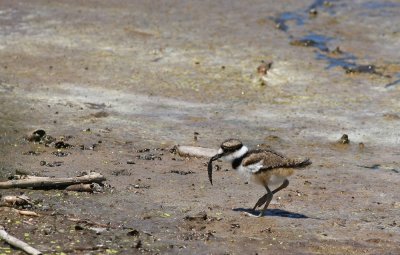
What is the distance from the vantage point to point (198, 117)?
17672 millimetres

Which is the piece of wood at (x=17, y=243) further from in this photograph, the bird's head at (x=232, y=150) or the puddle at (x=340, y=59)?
the puddle at (x=340, y=59)

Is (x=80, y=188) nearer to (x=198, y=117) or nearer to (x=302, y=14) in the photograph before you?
(x=198, y=117)

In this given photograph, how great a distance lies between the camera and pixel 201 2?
2556 cm

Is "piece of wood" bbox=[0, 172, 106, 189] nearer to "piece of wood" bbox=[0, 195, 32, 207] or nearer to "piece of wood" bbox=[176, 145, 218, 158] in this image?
"piece of wood" bbox=[0, 195, 32, 207]

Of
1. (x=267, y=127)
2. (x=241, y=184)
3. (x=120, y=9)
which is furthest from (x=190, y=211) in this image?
(x=120, y=9)

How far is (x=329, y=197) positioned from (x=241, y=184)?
4.38 ft

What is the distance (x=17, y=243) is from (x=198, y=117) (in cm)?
781

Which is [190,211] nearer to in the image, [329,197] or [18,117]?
[329,197]

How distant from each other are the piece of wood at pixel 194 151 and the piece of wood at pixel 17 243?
527 cm

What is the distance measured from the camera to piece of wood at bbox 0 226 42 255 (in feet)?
32.9

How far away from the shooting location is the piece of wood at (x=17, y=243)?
10.0 m

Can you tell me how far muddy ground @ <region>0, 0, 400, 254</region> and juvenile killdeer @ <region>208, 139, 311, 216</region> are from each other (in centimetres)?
45

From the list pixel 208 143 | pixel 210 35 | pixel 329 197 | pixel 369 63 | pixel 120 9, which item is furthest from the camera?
pixel 120 9

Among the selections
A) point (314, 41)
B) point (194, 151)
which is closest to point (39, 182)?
point (194, 151)
